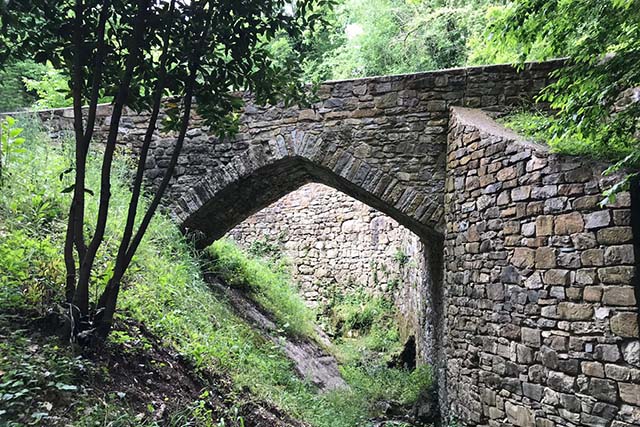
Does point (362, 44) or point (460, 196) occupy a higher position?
point (362, 44)

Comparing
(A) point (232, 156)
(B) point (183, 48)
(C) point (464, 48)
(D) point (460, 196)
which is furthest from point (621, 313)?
(C) point (464, 48)

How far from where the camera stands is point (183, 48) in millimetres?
3053

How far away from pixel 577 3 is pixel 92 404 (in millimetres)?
4089

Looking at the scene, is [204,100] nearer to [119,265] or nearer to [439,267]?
[119,265]

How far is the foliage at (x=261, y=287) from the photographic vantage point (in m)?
7.63

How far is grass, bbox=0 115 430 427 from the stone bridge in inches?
32.2

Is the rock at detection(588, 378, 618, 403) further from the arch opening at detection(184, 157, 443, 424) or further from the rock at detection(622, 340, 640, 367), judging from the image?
the arch opening at detection(184, 157, 443, 424)

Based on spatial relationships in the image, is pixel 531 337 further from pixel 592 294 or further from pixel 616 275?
pixel 616 275

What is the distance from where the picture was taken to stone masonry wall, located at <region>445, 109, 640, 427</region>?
121 inches

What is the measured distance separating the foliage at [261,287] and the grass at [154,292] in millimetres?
110

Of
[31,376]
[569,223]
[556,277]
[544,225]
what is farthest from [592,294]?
[31,376]

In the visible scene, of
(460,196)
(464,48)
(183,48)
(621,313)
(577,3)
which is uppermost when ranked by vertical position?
(464,48)

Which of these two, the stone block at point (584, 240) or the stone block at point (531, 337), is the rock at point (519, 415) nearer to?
the stone block at point (531, 337)

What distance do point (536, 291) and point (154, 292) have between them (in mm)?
3304
